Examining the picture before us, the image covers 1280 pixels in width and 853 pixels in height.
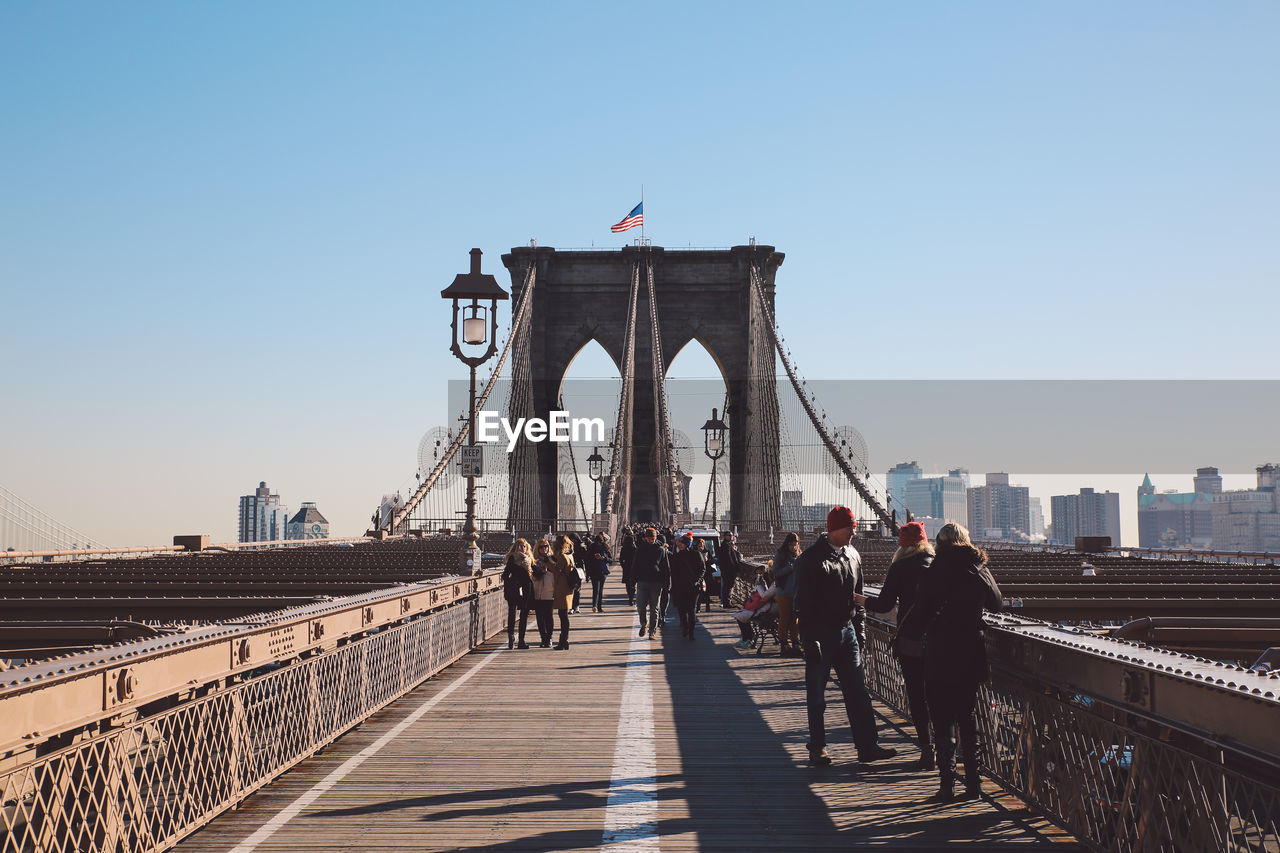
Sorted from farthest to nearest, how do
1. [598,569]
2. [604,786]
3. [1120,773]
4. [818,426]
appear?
1. [818,426]
2. [598,569]
3. [604,786]
4. [1120,773]

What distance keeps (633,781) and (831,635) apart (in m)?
1.65

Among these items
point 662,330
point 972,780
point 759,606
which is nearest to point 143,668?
point 972,780

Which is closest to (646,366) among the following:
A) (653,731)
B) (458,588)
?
(458,588)

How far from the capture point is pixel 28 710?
4203 mm

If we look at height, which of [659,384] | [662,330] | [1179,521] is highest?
[662,330]

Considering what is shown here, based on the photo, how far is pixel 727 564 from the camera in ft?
75.2

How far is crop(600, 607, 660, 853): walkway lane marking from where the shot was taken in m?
5.78

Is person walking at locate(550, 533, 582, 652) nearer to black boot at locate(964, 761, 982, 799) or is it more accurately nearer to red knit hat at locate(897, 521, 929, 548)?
red knit hat at locate(897, 521, 929, 548)

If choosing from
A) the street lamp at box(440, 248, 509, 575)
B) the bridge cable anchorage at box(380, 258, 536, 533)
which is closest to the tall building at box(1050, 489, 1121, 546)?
the bridge cable anchorage at box(380, 258, 536, 533)

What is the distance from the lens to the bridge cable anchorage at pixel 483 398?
44.0 meters

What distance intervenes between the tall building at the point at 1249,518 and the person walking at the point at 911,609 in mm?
123890

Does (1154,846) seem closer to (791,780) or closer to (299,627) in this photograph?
(791,780)

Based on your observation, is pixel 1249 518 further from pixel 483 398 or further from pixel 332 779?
pixel 332 779

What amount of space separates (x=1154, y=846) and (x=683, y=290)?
227 feet
